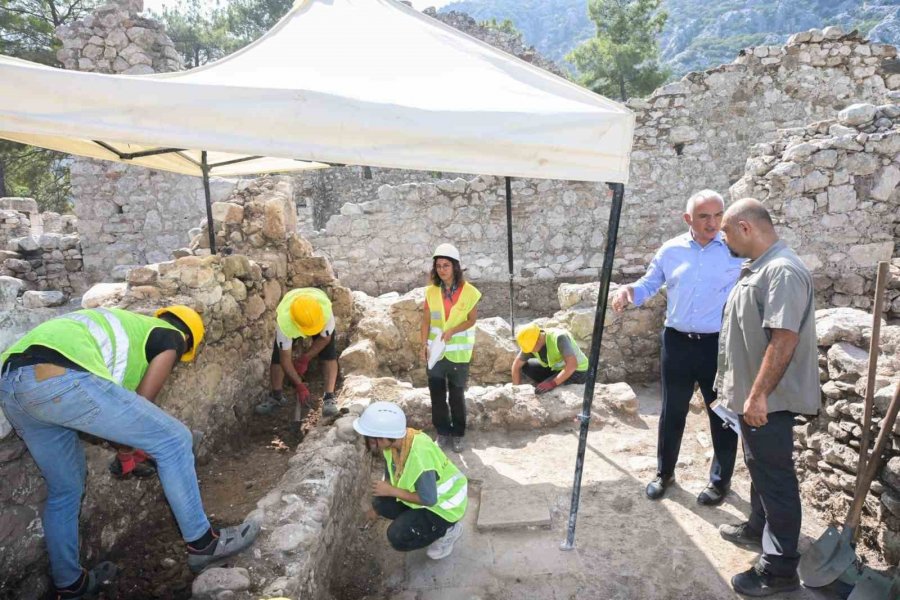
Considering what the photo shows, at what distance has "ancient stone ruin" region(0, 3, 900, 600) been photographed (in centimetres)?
254

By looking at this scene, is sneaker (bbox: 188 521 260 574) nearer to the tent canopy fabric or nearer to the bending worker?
the bending worker

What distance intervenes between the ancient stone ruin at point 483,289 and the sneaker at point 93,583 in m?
0.16

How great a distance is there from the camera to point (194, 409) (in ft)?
11.1

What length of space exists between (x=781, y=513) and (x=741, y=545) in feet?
1.76

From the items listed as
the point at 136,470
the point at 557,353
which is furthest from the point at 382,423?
the point at 557,353

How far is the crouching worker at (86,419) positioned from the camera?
78.7 inches

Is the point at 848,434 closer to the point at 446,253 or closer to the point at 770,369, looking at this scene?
the point at 770,369

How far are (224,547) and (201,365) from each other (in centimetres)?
163

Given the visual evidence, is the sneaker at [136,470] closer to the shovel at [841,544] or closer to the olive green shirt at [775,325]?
the olive green shirt at [775,325]

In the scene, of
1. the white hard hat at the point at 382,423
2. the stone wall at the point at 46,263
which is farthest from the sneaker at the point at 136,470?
the stone wall at the point at 46,263

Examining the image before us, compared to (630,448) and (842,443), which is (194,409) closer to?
(630,448)

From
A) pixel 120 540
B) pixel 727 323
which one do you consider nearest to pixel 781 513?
pixel 727 323

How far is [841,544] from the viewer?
234 centimetres

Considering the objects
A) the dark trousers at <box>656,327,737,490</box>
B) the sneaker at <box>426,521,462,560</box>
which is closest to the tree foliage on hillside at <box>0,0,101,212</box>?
the sneaker at <box>426,521,462,560</box>
